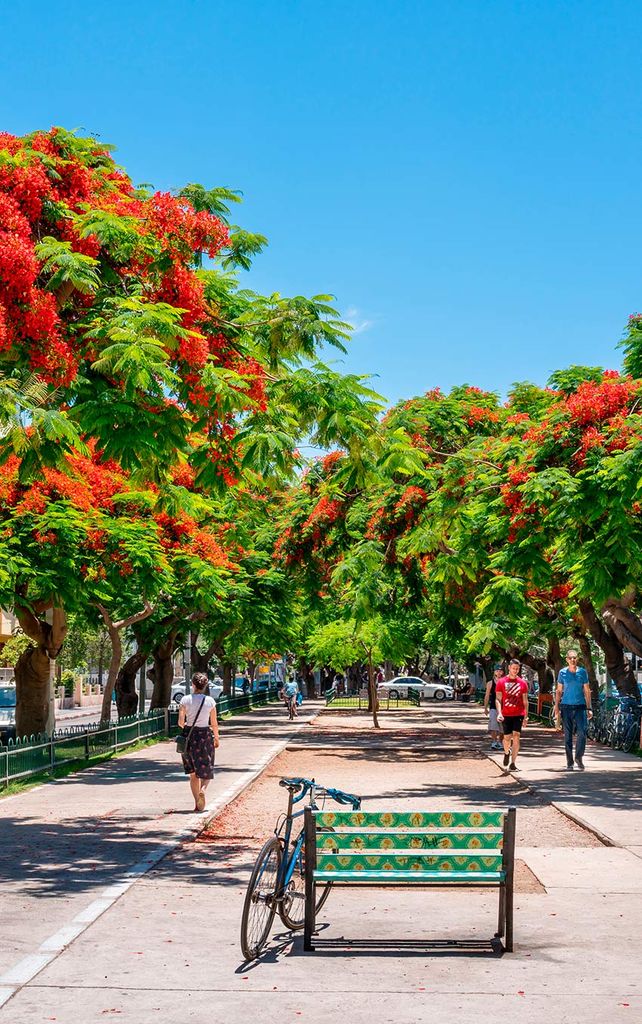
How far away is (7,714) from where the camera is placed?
33.6 metres

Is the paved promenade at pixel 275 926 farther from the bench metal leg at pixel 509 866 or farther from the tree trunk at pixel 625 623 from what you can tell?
the tree trunk at pixel 625 623

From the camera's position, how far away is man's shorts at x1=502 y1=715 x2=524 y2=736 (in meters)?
19.2

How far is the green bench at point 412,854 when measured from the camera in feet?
24.4

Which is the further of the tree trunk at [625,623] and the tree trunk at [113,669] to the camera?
the tree trunk at [113,669]

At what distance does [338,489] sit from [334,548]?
6.88 ft

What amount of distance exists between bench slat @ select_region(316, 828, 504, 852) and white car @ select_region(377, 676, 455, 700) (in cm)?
6182

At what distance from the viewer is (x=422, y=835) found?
7672 millimetres

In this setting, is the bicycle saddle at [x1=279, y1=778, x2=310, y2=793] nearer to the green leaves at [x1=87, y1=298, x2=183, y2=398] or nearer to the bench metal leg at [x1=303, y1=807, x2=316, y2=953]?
the bench metal leg at [x1=303, y1=807, x2=316, y2=953]

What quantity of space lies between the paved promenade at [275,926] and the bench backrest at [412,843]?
49 centimetres

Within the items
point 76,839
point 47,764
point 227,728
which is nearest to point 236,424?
point 76,839

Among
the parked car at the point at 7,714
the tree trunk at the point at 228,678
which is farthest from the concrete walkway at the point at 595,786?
the tree trunk at the point at 228,678

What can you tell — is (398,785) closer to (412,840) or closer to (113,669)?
(113,669)

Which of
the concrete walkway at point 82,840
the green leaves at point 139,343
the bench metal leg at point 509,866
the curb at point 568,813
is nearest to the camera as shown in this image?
the bench metal leg at point 509,866

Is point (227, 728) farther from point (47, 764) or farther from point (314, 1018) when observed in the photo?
point (314, 1018)
